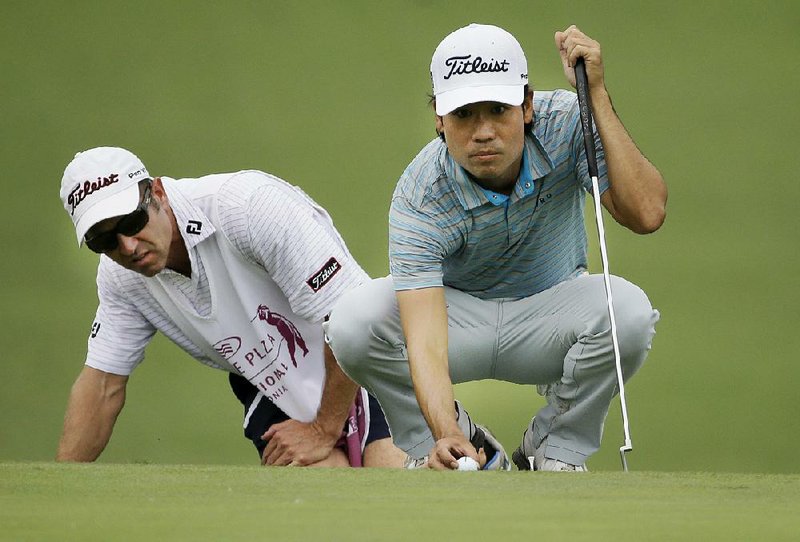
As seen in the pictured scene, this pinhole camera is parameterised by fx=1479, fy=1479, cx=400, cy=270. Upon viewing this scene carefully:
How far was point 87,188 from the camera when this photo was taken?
115 inches

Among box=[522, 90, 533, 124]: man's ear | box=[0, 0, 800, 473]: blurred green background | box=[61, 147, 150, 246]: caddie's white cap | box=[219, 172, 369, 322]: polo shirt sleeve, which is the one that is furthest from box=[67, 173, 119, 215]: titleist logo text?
box=[0, 0, 800, 473]: blurred green background

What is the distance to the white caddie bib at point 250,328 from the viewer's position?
3088 millimetres

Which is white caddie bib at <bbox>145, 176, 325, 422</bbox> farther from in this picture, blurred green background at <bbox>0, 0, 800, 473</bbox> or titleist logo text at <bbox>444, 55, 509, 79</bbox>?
blurred green background at <bbox>0, 0, 800, 473</bbox>

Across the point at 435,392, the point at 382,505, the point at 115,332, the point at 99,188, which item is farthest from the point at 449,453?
the point at 115,332

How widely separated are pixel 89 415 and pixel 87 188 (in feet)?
1.85

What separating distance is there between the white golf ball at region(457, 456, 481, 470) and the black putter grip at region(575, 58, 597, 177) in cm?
58

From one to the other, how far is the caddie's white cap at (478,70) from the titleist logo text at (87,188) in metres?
0.70

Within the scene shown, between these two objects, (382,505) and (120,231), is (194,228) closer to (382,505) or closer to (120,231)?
(120,231)

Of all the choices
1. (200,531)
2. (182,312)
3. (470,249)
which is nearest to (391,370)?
(470,249)

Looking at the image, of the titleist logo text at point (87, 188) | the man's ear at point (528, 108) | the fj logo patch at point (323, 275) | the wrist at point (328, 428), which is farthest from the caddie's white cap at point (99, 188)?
the man's ear at point (528, 108)

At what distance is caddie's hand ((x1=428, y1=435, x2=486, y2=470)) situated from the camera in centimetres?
240

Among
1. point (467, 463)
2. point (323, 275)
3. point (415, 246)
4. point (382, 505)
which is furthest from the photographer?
point (323, 275)

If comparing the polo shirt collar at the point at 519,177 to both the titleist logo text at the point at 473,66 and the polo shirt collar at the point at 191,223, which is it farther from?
the polo shirt collar at the point at 191,223

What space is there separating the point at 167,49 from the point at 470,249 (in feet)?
5.74
